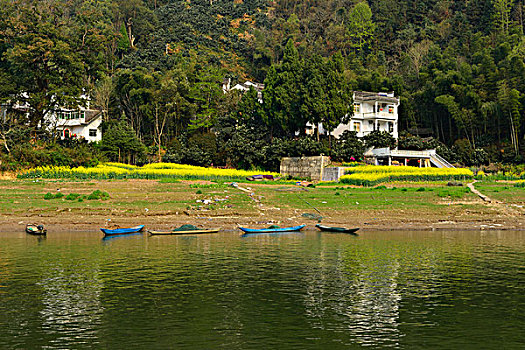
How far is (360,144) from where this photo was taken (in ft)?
272

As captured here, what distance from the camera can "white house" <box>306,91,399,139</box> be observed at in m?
94.1

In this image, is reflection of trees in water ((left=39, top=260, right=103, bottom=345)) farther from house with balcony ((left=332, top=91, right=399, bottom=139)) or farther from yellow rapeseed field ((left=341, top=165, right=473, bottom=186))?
house with balcony ((left=332, top=91, right=399, bottom=139))

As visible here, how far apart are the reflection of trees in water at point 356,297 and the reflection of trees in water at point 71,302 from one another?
25.8ft

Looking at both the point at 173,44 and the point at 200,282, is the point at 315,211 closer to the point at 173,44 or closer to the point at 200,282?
the point at 200,282

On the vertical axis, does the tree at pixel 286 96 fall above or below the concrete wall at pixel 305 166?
above

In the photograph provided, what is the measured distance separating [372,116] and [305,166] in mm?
21427

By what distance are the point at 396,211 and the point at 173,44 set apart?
109m

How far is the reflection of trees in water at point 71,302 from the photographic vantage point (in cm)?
1802

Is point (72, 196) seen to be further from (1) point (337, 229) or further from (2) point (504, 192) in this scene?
(2) point (504, 192)

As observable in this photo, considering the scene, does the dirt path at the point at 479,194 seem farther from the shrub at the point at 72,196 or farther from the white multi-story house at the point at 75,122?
the white multi-story house at the point at 75,122

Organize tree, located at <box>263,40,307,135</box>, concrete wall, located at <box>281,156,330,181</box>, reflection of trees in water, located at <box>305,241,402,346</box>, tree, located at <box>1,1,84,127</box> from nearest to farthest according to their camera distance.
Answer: reflection of trees in water, located at <box>305,241,402,346</box> → tree, located at <box>1,1,84,127</box> → concrete wall, located at <box>281,156,330,181</box> → tree, located at <box>263,40,307,135</box>

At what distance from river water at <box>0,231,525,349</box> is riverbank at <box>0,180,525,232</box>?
30.8 feet

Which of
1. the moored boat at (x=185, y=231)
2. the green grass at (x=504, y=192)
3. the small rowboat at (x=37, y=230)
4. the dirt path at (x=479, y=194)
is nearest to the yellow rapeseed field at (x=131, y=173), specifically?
the small rowboat at (x=37, y=230)

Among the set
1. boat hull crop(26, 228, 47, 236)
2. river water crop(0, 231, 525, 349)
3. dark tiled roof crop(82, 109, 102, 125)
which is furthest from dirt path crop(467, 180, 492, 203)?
dark tiled roof crop(82, 109, 102, 125)
